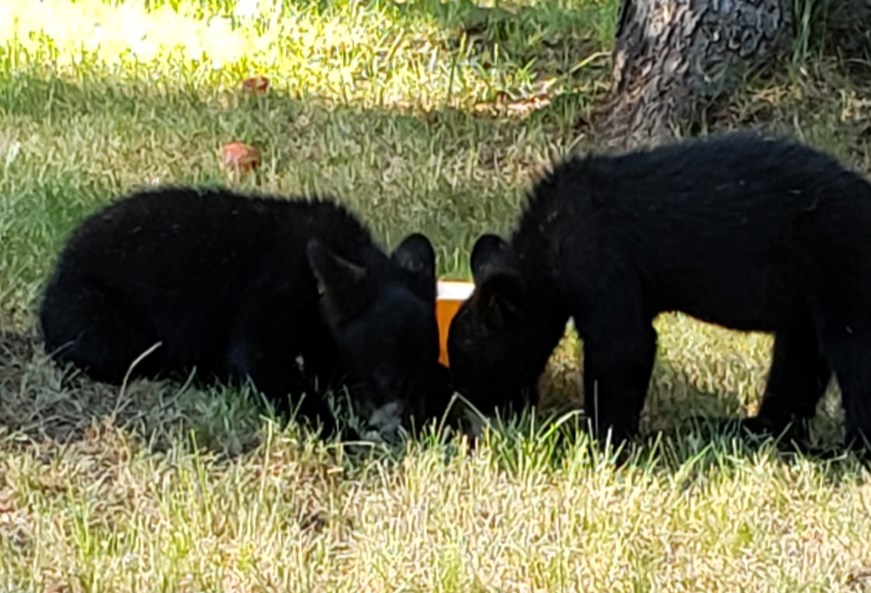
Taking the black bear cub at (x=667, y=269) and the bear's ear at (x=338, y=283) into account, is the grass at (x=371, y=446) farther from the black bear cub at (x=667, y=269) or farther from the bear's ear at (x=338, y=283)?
the bear's ear at (x=338, y=283)

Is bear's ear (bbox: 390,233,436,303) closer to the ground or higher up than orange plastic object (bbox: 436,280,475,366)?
higher up

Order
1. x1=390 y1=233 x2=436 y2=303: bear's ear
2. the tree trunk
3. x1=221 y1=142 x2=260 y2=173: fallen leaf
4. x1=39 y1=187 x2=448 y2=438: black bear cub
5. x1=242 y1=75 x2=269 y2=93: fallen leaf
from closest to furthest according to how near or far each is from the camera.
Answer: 1. x1=39 y1=187 x2=448 y2=438: black bear cub
2. x1=390 y1=233 x2=436 y2=303: bear's ear
3. x1=221 y1=142 x2=260 y2=173: fallen leaf
4. the tree trunk
5. x1=242 y1=75 x2=269 y2=93: fallen leaf

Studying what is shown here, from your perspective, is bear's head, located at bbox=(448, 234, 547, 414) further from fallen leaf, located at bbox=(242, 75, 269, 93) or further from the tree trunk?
fallen leaf, located at bbox=(242, 75, 269, 93)

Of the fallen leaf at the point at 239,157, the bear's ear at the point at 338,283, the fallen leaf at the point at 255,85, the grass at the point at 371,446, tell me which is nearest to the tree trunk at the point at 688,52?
the grass at the point at 371,446

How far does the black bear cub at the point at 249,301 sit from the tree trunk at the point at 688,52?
3.20 m

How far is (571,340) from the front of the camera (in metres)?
7.04

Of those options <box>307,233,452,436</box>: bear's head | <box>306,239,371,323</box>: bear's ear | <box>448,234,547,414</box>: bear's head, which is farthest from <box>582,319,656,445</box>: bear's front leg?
<box>306,239,371,323</box>: bear's ear

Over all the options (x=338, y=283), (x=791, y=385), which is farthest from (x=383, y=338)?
(x=791, y=385)

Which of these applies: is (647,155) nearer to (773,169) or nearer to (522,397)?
(773,169)

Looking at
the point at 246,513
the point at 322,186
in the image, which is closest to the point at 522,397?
the point at 246,513

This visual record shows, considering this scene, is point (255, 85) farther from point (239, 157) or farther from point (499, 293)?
point (499, 293)

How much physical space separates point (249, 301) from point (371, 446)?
2.41 ft

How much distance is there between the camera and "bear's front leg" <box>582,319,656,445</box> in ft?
18.6

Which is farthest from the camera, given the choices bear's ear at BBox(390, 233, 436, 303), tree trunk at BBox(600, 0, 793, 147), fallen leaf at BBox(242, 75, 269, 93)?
fallen leaf at BBox(242, 75, 269, 93)
